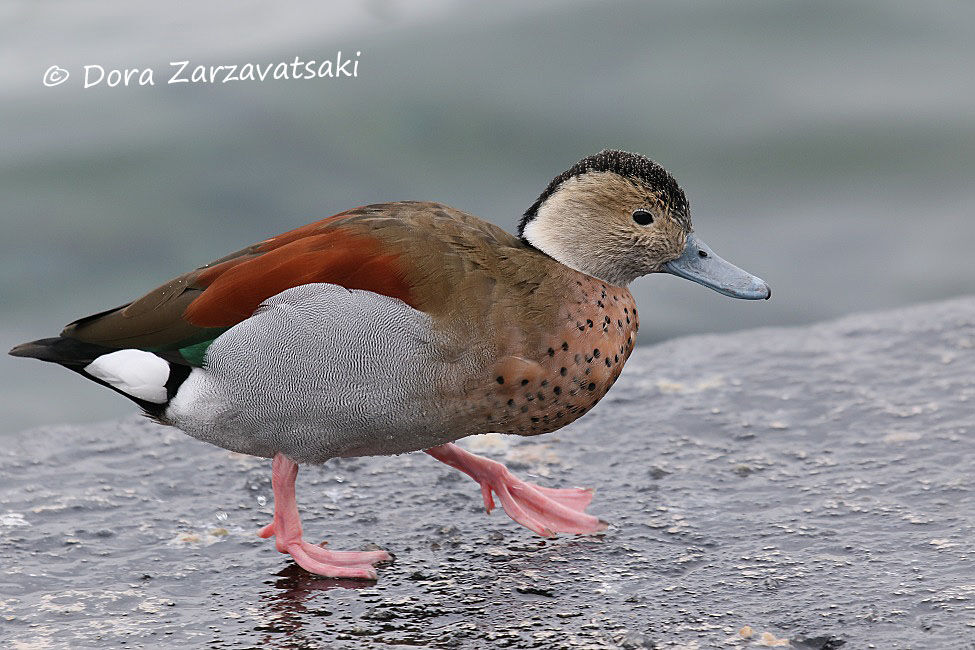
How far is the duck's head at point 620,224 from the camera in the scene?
14.0 feet

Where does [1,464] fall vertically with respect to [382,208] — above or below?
below

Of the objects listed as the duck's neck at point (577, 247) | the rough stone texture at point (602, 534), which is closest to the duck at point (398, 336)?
the duck's neck at point (577, 247)

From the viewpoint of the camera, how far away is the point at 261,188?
8117mm

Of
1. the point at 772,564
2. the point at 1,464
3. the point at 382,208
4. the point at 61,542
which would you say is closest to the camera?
the point at 772,564

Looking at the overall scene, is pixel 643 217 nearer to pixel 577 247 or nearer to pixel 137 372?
pixel 577 247

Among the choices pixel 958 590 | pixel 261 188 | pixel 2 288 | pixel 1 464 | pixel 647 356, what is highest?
pixel 261 188

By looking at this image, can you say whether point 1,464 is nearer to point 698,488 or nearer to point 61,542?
point 61,542

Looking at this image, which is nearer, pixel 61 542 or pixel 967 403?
pixel 61 542

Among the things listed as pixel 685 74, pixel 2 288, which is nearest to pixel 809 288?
pixel 685 74

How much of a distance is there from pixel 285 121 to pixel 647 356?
3.71 metres

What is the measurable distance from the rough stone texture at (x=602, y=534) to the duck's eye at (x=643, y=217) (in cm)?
89

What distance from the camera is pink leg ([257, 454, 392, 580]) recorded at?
384cm

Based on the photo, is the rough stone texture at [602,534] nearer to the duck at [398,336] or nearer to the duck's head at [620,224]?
the duck at [398,336]

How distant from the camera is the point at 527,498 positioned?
169 inches
